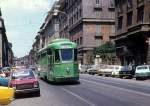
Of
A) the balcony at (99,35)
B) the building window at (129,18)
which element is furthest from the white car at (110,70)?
the balcony at (99,35)

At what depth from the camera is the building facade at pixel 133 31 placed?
60000 millimetres

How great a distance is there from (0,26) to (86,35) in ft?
154

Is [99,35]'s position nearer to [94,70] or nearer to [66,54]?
[94,70]

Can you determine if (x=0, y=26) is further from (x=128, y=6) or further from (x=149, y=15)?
(x=149, y=15)

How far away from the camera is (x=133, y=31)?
63.4m

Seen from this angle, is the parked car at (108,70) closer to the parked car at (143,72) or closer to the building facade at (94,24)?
the parked car at (143,72)

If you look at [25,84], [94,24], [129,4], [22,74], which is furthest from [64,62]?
[94,24]

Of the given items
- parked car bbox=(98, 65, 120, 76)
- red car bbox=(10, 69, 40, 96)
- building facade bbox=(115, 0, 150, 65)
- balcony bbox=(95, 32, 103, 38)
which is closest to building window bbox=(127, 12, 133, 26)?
building facade bbox=(115, 0, 150, 65)

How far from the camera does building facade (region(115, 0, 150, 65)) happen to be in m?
60.0

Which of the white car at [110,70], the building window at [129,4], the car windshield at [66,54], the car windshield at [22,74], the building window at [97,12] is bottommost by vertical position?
the car windshield at [22,74]

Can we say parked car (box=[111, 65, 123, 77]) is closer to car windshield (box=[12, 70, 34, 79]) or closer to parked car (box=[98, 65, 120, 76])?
parked car (box=[98, 65, 120, 76])

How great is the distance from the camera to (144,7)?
60.9m

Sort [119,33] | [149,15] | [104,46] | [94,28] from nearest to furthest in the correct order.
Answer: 1. [149,15]
2. [119,33]
3. [104,46]
4. [94,28]

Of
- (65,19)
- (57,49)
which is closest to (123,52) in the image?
(57,49)
